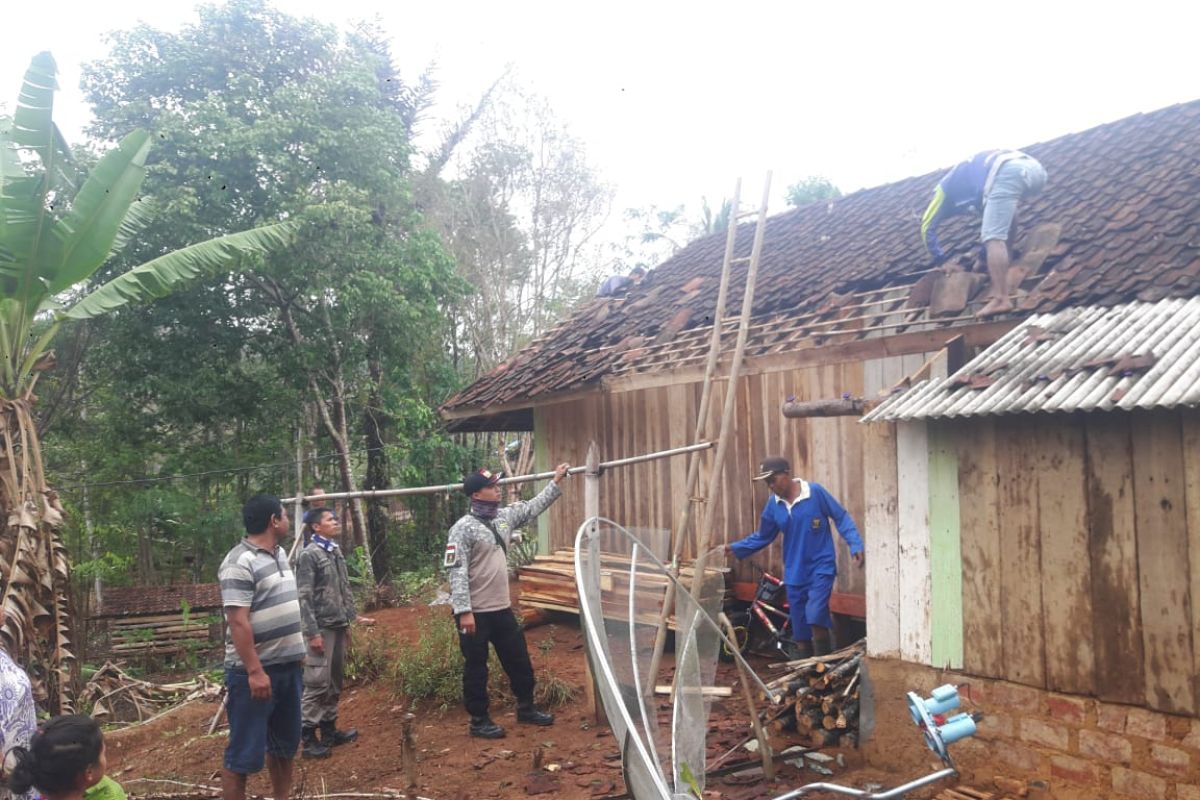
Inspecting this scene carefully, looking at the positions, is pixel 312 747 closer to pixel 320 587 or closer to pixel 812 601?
pixel 320 587

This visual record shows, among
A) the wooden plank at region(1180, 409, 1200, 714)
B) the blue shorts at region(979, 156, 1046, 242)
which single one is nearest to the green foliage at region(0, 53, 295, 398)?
the blue shorts at region(979, 156, 1046, 242)

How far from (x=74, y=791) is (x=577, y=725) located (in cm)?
394

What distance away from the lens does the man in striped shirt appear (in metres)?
4.29

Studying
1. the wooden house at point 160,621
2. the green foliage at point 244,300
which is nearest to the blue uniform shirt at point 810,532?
the green foliage at point 244,300

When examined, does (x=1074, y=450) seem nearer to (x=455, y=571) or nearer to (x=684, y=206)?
(x=455, y=571)

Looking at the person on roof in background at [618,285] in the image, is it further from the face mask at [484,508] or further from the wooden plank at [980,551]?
the wooden plank at [980,551]

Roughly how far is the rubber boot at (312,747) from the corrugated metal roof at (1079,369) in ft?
14.7

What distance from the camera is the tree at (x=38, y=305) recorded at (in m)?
5.64

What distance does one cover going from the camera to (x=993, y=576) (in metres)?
4.61

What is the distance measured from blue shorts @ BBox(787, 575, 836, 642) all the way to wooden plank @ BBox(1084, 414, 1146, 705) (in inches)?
81.2

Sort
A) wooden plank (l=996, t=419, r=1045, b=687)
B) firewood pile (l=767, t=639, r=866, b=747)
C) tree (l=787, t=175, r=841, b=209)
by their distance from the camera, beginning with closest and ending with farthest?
wooden plank (l=996, t=419, r=1045, b=687) → firewood pile (l=767, t=639, r=866, b=747) → tree (l=787, t=175, r=841, b=209)

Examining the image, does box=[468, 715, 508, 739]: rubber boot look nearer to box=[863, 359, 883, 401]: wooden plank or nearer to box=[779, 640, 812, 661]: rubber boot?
box=[779, 640, 812, 661]: rubber boot

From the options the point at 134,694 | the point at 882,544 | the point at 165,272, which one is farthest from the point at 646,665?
the point at 134,694

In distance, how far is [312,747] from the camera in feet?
19.8
